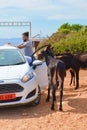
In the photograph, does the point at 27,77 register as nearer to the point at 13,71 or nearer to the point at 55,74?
the point at 13,71

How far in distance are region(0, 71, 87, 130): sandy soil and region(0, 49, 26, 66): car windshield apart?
1266 millimetres

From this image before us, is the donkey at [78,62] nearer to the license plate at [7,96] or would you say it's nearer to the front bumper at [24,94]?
the front bumper at [24,94]

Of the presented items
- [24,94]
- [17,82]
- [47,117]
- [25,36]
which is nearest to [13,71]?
[17,82]

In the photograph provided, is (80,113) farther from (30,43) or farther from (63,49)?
(63,49)

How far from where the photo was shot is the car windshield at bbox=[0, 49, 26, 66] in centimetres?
1135

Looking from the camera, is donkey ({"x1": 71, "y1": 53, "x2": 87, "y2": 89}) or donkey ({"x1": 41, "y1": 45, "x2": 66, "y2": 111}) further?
donkey ({"x1": 71, "y1": 53, "x2": 87, "y2": 89})

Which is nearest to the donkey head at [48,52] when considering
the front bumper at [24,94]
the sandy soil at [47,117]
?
the front bumper at [24,94]

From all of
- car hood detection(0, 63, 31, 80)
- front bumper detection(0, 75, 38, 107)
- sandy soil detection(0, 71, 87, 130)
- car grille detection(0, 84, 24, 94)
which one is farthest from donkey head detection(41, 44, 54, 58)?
car grille detection(0, 84, 24, 94)

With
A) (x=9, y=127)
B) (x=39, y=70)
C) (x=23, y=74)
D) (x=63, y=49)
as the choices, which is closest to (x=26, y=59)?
(x=39, y=70)

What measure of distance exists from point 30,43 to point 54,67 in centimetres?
330

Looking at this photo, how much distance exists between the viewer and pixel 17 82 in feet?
33.2

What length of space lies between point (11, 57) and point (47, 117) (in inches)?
106

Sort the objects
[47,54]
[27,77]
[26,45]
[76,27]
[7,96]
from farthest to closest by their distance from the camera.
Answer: [76,27] → [26,45] → [47,54] → [27,77] → [7,96]

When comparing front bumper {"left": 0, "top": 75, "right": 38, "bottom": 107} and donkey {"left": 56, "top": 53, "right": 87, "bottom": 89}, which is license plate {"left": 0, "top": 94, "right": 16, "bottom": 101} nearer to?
front bumper {"left": 0, "top": 75, "right": 38, "bottom": 107}
